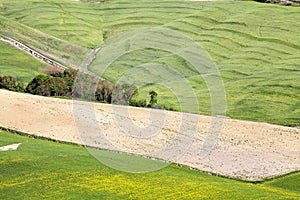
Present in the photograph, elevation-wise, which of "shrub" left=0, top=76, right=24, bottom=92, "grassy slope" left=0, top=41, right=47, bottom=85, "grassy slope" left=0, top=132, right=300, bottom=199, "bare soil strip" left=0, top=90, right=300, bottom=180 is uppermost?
"grassy slope" left=0, top=41, right=47, bottom=85

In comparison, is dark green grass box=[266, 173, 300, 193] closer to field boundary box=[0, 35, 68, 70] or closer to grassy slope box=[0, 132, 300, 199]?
grassy slope box=[0, 132, 300, 199]

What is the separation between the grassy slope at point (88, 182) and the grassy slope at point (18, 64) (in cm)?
9887

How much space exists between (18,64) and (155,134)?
322 feet

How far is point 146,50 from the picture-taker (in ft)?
611

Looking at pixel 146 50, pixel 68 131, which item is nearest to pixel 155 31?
pixel 146 50

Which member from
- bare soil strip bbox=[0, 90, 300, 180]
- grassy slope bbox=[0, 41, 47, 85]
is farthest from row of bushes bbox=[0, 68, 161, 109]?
grassy slope bbox=[0, 41, 47, 85]

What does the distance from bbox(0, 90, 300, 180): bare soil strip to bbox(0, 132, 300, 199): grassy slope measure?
1148 centimetres

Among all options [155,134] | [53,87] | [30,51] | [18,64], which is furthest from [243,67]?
[155,134]

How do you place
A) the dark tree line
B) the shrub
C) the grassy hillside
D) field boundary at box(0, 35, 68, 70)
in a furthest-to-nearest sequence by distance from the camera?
field boundary at box(0, 35, 68, 70) < the grassy hillside < the dark tree line < the shrub

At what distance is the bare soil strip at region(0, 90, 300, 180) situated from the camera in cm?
6169

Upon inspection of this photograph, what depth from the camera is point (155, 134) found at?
73.4 m

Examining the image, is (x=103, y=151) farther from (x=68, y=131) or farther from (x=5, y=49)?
(x=5, y=49)

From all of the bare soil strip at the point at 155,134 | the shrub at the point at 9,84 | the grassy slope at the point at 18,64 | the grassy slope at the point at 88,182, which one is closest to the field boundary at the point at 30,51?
the grassy slope at the point at 18,64

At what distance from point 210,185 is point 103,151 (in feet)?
51.7
